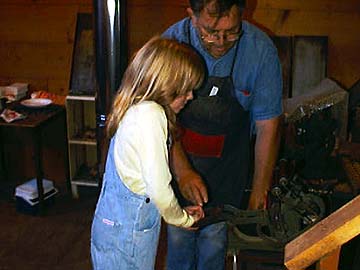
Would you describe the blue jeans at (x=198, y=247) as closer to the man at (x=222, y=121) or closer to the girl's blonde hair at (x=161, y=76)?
the man at (x=222, y=121)

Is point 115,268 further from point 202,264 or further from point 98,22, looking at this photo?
point 98,22

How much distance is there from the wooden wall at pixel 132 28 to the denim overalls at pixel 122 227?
173 centimetres

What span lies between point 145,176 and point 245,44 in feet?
1.95

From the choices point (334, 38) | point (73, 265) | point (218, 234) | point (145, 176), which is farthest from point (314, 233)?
point (334, 38)

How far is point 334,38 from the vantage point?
312 cm

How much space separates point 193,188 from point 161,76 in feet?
1.58

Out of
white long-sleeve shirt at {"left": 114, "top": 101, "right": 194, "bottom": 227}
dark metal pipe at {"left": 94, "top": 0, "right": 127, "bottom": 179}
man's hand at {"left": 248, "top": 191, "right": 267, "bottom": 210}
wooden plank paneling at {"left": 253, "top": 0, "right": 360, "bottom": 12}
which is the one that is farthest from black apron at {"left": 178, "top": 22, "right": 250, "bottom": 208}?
wooden plank paneling at {"left": 253, "top": 0, "right": 360, "bottom": 12}

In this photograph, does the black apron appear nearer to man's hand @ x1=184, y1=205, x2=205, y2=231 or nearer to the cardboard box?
man's hand @ x1=184, y1=205, x2=205, y2=231

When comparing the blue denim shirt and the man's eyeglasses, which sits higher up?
the man's eyeglasses

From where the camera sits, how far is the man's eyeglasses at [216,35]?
1.73 meters

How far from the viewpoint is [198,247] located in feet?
6.75

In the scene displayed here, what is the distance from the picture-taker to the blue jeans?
1989 millimetres

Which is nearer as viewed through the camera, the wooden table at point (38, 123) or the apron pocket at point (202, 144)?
the apron pocket at point (202, 144)

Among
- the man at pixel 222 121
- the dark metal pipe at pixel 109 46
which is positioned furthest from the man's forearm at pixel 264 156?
the dark metal pipe at pixel 109 46
